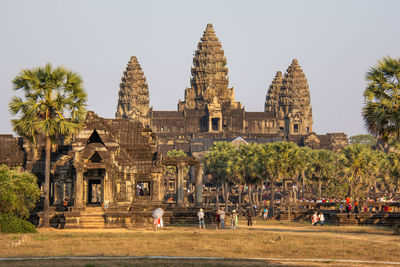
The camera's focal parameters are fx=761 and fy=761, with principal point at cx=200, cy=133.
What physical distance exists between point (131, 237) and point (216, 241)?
549 centimetres

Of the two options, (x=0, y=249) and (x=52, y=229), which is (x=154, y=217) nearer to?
(x=52, y=229)

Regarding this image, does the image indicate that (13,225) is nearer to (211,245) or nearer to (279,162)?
(211,245)

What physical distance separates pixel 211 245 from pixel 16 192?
16.4 m

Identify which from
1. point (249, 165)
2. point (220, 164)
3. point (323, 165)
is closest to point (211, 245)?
point (249, 165)

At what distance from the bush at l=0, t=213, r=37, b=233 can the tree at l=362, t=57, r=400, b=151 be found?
22.3 m

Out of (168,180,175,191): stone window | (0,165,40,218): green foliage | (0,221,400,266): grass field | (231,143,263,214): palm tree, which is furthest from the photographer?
(168,180,175,191): stone window

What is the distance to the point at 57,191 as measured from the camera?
6012 cm

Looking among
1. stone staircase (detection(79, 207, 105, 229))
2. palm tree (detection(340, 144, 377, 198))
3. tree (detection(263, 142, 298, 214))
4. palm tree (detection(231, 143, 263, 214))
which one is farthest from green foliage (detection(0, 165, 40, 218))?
palm tree (detection(340, 144, 377, 198))

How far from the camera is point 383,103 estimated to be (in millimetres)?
45406

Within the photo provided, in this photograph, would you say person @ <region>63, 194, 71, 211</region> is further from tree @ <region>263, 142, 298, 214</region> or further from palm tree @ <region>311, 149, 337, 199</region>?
palm tree @ <region>311, 149, 337, 199</region>

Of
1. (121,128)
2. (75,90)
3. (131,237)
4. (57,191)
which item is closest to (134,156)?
(121,128)

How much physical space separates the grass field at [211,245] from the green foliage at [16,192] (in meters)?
3.73

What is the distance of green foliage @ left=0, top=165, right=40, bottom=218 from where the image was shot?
4928 cm

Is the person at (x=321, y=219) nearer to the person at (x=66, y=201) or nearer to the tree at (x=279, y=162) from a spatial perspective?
the person at (x=66, y=201)
